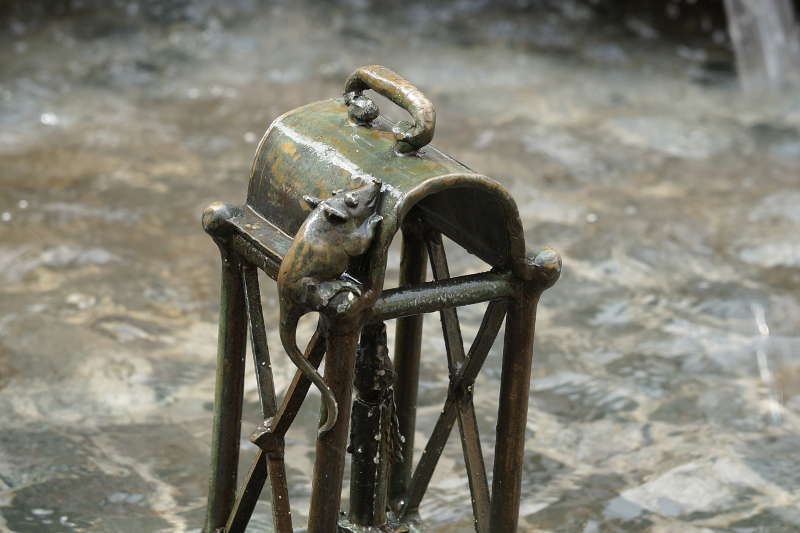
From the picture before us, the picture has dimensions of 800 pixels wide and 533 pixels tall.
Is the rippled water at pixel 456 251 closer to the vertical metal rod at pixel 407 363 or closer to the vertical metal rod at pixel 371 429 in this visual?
the vertical metal rod at pixel 407 363

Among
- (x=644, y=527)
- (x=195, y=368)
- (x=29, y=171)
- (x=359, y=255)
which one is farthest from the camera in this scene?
(x=29, y=171)

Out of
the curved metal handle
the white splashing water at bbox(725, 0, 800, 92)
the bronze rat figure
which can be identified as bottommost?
the white splashing water at bbox(725, 0, 800, 92)

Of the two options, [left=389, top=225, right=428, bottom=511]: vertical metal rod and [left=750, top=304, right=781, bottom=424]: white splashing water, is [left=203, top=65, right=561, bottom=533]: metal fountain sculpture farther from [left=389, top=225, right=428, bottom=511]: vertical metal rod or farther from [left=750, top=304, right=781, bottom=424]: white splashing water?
[left=750, top=304, right=781, bottom=424]: white splashing water

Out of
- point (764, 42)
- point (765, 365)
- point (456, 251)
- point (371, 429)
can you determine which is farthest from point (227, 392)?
point (764, 42)

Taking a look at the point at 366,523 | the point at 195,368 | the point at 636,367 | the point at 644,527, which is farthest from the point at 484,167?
the point at 366,523

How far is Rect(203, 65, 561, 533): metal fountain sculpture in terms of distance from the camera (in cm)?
179

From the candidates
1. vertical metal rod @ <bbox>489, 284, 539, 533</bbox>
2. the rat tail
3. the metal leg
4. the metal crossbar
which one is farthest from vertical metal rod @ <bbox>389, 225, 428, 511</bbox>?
the rat tail

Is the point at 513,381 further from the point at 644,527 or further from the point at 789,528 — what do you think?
the point at 789,528

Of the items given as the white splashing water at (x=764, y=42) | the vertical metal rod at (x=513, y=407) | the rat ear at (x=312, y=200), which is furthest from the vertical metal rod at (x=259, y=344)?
the white splashing water at (x=764, y=42)

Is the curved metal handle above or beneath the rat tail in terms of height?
above

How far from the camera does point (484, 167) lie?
4.84 m

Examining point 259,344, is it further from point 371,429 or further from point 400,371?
point 400,371

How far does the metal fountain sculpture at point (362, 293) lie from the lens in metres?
1.79

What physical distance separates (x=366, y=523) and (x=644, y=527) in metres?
0.83
